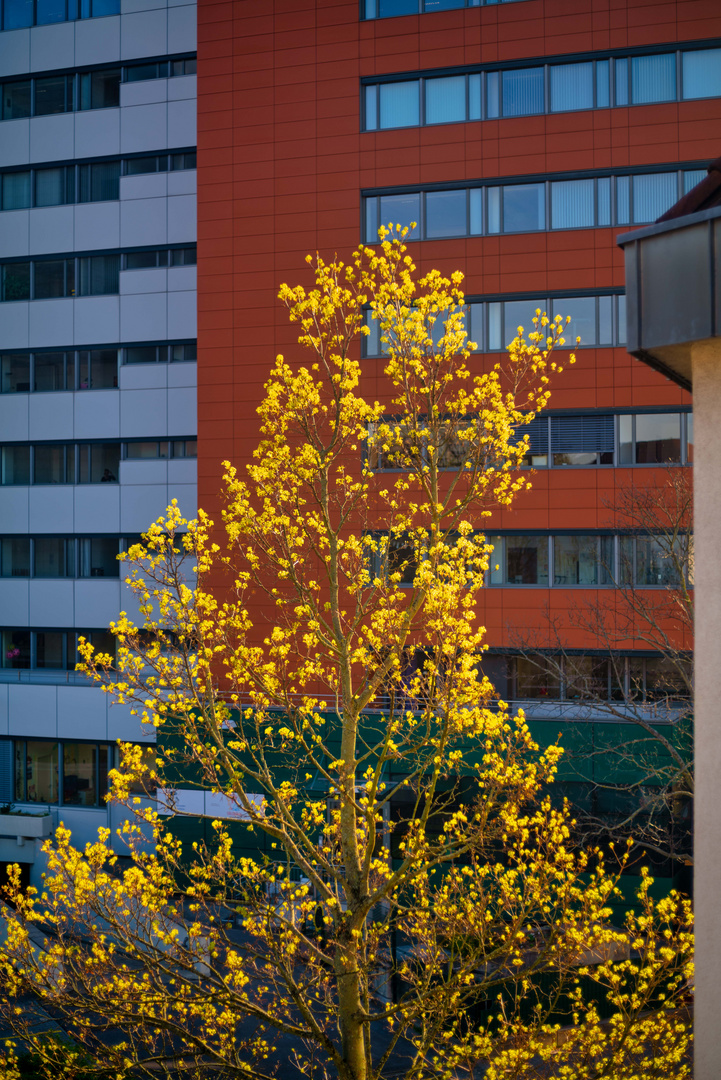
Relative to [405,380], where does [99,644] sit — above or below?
below

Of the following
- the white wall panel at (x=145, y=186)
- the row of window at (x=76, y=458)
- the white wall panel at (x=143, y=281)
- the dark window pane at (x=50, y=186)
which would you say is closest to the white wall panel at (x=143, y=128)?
the white wall panel at (x=145, y=186)

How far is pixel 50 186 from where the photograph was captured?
35.4 m

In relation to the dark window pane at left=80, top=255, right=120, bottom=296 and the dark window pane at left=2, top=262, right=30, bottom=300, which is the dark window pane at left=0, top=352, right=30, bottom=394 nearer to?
the dark window pane at left=2, top=262, right=30, bottom=300

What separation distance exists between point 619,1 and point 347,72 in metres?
8.47

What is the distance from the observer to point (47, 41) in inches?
1387

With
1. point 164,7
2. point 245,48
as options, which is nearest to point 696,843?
point 245,48

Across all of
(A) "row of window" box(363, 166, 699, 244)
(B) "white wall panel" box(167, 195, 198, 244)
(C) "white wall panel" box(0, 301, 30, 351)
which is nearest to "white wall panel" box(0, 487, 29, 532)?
(C) "white wall panel" box(0, 301, 30, 351)

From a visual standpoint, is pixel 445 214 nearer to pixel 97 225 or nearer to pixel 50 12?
pixel 97 225

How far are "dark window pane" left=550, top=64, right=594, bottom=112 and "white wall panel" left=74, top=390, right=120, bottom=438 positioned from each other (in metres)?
18.0

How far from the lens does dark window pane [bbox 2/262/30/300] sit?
35.7 metres

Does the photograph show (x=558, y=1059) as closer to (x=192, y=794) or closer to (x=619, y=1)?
(x=192, y=794)

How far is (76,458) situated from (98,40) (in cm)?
1563

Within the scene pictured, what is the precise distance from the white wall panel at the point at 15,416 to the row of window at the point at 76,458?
43 centimetres

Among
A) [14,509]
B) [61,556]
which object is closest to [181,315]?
[14,509]
